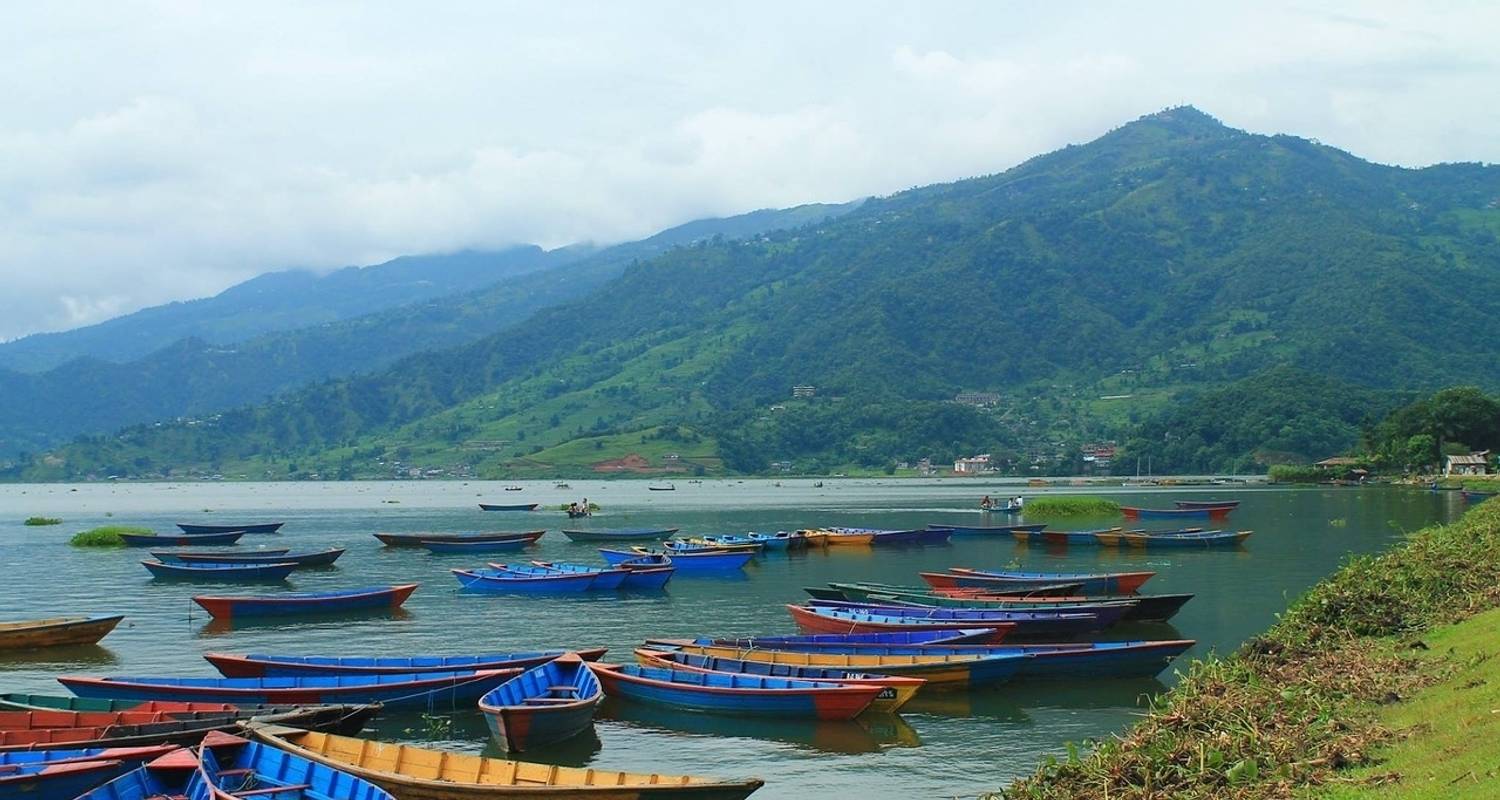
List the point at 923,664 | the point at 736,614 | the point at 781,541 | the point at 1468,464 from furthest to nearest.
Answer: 1. the point at 1468,464
2. the point at 781,541
3. the point at 736,614
4. the point at 923,664

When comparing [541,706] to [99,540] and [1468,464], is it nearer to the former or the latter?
[99,540]

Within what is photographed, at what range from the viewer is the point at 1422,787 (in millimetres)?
13242

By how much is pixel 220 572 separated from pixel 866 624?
1497 inches

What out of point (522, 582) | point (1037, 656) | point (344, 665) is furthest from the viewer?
point (522, 582)

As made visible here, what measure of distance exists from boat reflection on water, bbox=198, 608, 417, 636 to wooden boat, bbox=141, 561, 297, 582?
14.1 m

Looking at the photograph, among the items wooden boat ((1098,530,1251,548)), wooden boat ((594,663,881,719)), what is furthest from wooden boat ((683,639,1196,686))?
wooden boat ((1098,530,1251,548))

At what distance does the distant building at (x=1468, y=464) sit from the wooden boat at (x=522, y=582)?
101 m

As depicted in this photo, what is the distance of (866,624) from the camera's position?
114 ft

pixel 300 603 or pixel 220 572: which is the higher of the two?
pixel 300 603

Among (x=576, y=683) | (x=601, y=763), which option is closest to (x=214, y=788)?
(x=601, y=763)

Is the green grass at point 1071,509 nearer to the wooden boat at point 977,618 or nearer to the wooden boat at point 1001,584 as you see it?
the wooden boat at point 1001,584

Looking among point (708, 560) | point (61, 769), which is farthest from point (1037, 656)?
point (708, 560)

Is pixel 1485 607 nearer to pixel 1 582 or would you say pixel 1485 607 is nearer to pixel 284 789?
pixel 284 789

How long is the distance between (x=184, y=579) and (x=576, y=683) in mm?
40606
